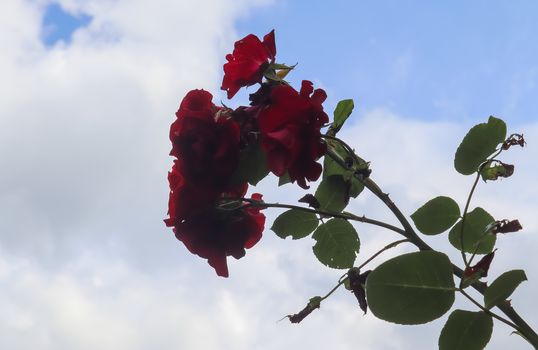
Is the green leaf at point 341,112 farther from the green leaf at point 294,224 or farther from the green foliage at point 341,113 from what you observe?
the green leaf at point 294,224

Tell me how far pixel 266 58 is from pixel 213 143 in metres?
0.20

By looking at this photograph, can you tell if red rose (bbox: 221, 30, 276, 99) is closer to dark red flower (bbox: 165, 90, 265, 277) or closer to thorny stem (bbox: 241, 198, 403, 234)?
dark red flower (bbox: 165, 90, 265, 277)

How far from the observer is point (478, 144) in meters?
0.98

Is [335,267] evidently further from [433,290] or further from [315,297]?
[433,290]

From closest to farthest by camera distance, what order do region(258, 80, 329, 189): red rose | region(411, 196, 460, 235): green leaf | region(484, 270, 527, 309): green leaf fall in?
region(484, 270, 527, 309): green leaf < region(258, 80, 329, 189): red rose < region(411, 196, 460, 235): green leaf

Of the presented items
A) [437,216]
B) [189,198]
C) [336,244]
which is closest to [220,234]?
[189,198]

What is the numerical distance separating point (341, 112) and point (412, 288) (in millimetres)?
326

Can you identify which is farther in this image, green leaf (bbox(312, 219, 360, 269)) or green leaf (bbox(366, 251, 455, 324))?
green leaf (bbox(312, 219, 360, 269))

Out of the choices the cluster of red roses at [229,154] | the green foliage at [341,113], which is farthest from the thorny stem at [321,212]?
the green foliage at [341,113]

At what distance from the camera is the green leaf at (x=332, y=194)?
1023 mm

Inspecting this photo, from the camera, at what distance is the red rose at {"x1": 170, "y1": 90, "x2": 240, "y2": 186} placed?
0.92 metres

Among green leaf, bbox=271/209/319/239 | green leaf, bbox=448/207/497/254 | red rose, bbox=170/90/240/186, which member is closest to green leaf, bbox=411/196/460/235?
green leaf, bbox=448/207/497/254

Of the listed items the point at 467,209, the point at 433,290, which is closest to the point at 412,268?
the point at 433,290

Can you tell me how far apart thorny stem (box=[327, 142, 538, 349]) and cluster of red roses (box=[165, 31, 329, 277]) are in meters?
0.06
